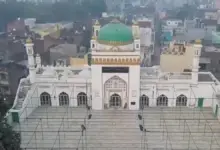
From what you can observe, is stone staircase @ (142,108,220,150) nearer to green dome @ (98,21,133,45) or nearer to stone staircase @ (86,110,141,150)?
stone staircase @ (86,110,141,150)

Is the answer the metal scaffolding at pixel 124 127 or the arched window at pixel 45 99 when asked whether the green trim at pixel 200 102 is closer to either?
the metal scaffolding at pixel 124 127

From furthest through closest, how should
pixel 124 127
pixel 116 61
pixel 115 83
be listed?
pixel 115 83 → pixel 116 61 → pixel 124 127

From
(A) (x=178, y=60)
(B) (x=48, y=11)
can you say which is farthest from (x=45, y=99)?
(B) (x=48, y=11)

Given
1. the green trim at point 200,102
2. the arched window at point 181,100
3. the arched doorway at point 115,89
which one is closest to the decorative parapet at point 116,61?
the arched doorway at point 115,89

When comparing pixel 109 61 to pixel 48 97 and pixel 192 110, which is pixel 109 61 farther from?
pixel 192 110

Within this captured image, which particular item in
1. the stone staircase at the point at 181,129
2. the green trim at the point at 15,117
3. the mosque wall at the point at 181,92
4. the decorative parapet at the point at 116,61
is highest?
the decorative parapet at the point at 116,61

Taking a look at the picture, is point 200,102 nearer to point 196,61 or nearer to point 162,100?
point 162,100

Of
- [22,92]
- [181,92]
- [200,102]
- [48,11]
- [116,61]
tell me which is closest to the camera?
[116,61]
